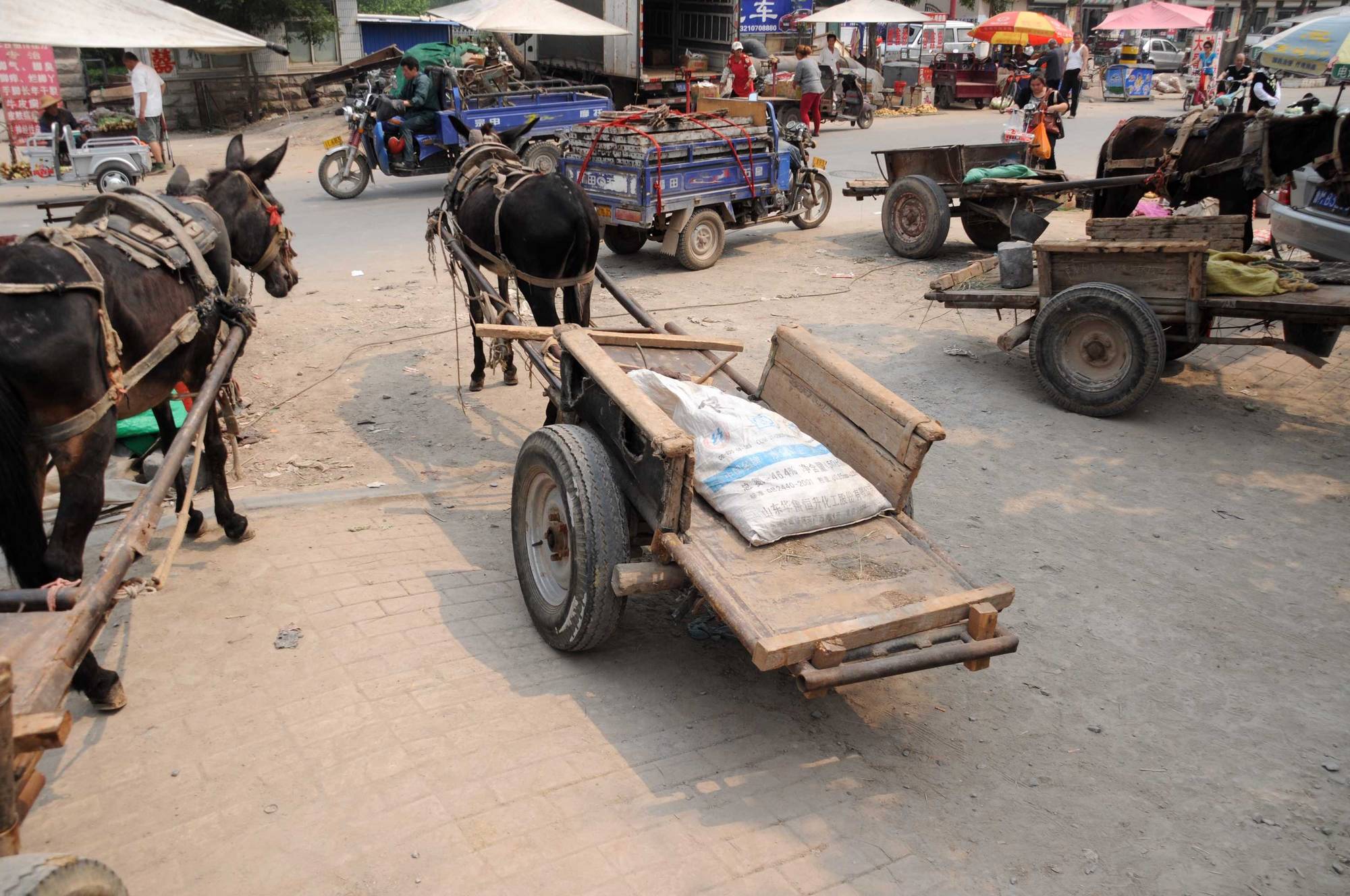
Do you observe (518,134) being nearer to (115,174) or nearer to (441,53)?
(441,53)

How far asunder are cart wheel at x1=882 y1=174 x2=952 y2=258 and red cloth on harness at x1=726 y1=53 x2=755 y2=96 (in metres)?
7.47

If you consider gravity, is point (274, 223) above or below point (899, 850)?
above

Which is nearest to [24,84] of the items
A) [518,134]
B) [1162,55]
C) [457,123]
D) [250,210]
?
[457,123]

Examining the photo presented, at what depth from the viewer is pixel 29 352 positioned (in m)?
3.50

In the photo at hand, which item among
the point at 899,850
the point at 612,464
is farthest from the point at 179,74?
the point at 899,850

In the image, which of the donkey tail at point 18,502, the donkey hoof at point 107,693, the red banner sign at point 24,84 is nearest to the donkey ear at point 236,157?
the donkey tail at point 18,502

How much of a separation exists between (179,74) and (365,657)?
21.6 meters

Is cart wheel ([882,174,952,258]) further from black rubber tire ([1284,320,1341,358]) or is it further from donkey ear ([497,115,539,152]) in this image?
donkey ear ([497,115,539,152])

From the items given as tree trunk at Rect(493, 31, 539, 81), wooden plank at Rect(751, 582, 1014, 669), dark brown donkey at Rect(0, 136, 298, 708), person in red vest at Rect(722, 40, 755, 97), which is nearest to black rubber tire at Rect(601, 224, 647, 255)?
dark brown donkey at Rect(0, 136, 298, 708)

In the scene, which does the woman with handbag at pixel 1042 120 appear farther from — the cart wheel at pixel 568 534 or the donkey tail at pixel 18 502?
the donkey tail at pixel 18 502

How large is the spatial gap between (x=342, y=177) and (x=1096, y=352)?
1146 centimetres

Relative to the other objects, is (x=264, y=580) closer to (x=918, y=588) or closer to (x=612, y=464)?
(x=612, y=464)

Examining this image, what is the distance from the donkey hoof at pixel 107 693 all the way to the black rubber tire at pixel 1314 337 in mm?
7075

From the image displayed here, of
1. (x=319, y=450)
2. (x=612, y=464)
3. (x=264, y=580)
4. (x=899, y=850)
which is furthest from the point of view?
(x=319, y=450)
